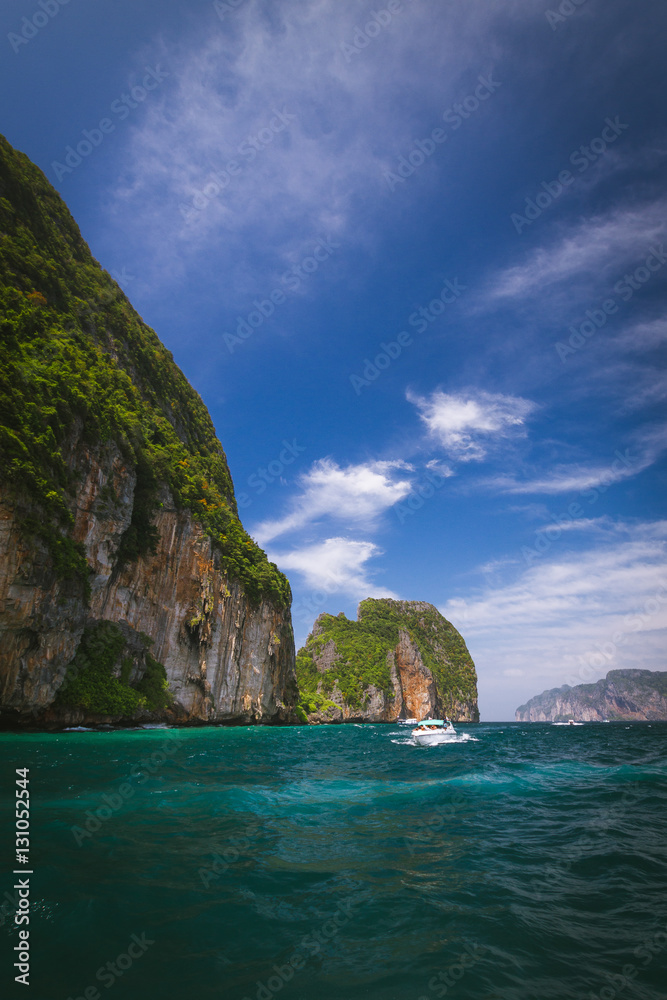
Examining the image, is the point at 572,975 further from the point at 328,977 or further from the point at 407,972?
the point at 328,977

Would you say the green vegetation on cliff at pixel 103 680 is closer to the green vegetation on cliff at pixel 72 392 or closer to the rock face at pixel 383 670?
the green vegetation on cliff at pixel 72 392

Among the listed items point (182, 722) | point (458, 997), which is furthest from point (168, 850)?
point (182, 722)

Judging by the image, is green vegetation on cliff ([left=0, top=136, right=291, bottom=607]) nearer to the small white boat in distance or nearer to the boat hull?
the small white boat in distance

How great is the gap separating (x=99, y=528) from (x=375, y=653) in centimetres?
11390

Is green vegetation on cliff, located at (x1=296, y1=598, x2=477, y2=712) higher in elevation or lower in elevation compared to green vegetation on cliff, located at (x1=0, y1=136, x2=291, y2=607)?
lower

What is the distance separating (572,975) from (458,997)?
1423 mm

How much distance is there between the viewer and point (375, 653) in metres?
133

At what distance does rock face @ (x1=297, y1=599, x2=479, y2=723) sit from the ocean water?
288 ft

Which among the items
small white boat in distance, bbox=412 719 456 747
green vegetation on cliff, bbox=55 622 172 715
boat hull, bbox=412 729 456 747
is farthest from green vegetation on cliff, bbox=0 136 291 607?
boat hull, bbox=412 729 456 747

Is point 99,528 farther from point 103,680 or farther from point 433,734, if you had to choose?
point 433,734

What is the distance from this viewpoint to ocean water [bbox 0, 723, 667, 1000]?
172 inches

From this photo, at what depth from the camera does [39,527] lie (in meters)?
24.2

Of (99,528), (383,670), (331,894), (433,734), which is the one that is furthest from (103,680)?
(383,670)

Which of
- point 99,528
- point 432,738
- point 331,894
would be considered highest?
point 99,528
